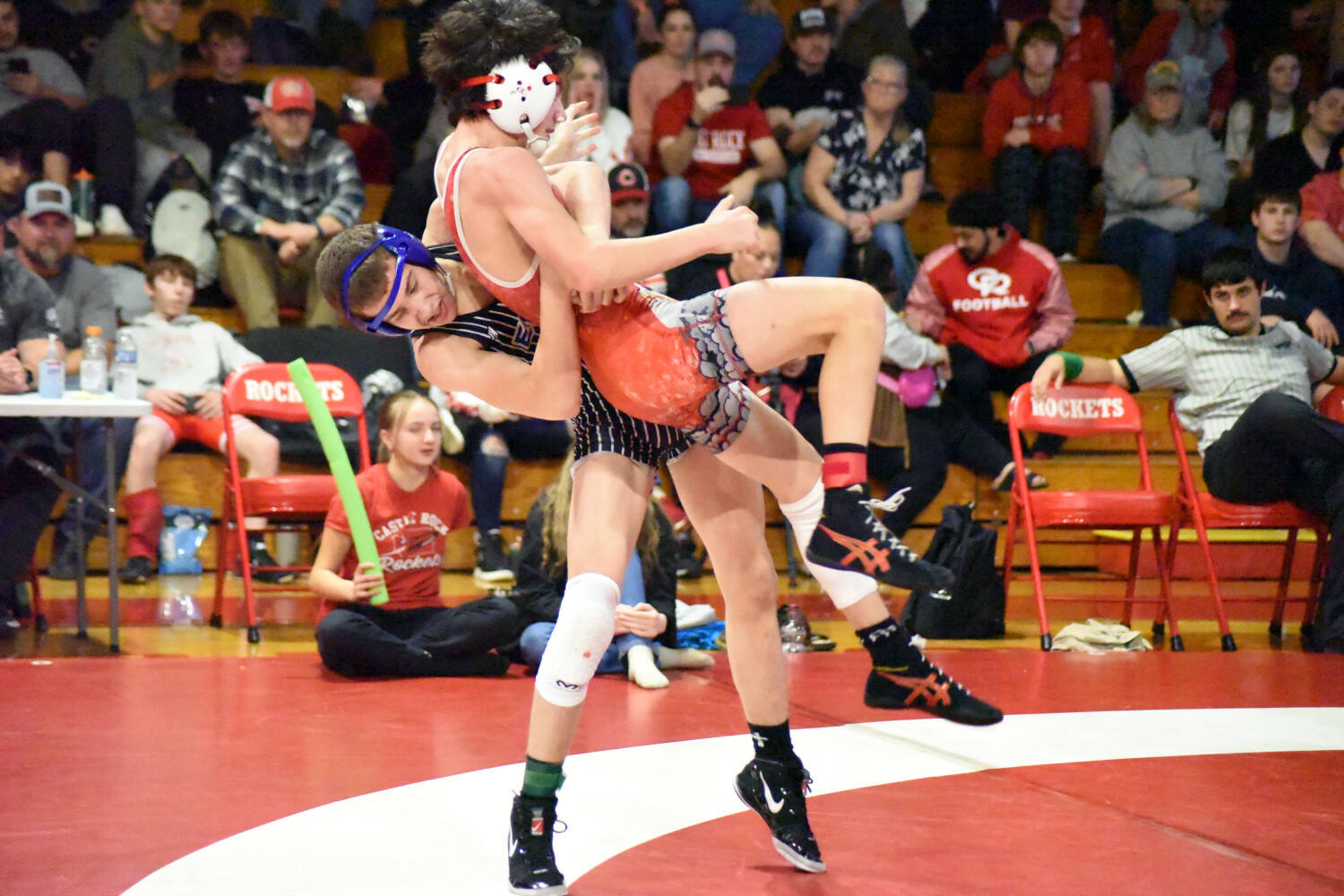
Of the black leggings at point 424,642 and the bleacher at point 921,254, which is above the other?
the bleacher at point 921,254

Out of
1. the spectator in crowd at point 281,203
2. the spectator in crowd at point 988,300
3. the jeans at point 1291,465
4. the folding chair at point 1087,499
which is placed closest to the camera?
the jeans at point 1291,465

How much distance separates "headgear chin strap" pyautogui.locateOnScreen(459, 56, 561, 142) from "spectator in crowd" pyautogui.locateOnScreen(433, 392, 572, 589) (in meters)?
3.29

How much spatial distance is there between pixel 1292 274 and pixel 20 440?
5525 mm

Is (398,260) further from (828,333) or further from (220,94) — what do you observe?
(220,94)

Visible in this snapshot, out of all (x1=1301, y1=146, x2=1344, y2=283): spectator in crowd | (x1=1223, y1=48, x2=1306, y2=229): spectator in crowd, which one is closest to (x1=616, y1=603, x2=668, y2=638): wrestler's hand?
(x1=1301, y1=146, x2=1344, y2=283): spectator in crowd

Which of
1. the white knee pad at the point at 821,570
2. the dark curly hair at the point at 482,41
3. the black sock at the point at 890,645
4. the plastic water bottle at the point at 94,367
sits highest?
the dark curly hair at the point at 482,41

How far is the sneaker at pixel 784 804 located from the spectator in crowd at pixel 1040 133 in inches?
204

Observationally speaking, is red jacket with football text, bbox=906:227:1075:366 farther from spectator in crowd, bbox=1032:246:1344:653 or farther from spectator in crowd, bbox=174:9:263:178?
spectator in crowd, bbox=174:9:263:178

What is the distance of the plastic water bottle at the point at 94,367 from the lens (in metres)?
4.64

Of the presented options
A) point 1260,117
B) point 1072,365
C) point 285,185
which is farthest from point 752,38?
point 1072,365

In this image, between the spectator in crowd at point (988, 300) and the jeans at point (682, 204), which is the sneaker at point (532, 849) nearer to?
the spectator in crowd at point (988, 300)

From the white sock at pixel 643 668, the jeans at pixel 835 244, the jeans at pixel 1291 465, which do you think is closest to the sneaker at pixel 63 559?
the white sock at pixel 643 668

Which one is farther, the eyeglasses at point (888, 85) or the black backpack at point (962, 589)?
the eyeglasses at point (888, 85)

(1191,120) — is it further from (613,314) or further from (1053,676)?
(613,314)
